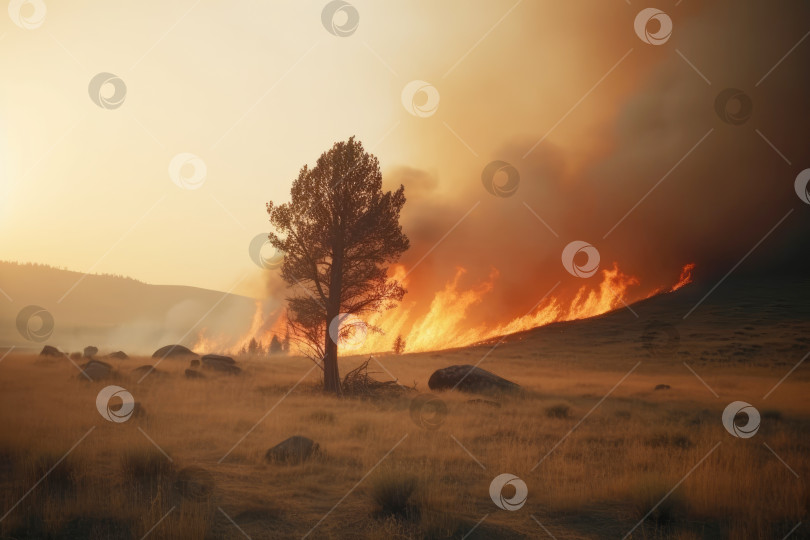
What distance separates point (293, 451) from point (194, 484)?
2.78 metres

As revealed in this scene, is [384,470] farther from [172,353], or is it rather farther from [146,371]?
[172,353]

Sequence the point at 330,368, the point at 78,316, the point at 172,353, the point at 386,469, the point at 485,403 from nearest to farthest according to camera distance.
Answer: the point at 386,469 → the point at 485,403 → the point at 330,368 → the point at 172,353 → the point at 78,316

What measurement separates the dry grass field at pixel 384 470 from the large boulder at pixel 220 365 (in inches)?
400

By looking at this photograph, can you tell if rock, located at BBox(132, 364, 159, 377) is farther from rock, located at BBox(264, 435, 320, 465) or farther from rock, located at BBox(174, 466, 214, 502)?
rock, located at BBox(174, 466, 214, 502)

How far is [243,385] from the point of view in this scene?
25047 mm

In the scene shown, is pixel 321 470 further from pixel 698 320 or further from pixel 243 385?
pixel 698 320

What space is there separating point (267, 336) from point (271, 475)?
267ft

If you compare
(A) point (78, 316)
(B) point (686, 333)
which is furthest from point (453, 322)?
(A) point (78, 316)

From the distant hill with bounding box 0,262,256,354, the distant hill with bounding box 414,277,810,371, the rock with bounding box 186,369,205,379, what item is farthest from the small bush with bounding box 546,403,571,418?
the distant hill with bounding box 0,262,256,354

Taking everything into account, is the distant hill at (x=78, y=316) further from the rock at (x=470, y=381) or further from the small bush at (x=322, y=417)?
the small bush at (x=322, y=417)

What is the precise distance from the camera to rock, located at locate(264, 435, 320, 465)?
1069 cm

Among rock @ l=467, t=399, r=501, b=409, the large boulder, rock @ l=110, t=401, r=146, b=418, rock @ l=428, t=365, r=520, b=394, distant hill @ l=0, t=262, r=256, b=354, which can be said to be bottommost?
rock @ l=110, t=401, r=146, b=418

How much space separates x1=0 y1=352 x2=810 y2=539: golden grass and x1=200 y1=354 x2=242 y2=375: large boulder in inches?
410

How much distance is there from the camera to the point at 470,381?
84.2 feet
